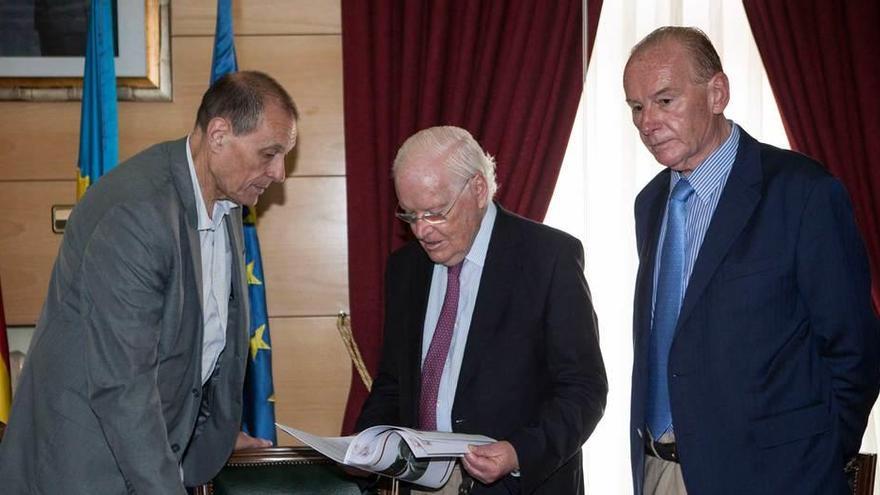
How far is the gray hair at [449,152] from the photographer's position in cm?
261

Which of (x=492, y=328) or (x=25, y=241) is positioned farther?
(x=25, y=241)

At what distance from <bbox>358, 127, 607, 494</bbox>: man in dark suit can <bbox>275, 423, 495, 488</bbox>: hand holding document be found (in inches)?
7.9

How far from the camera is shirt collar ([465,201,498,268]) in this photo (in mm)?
2709

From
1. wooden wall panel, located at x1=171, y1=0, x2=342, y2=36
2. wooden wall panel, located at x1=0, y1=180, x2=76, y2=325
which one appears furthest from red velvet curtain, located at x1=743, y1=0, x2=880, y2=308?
wooden wall panel, located at x1=0, y1=180, x2=76, y2=325

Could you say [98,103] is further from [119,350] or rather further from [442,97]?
[119,350]

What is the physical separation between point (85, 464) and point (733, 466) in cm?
155

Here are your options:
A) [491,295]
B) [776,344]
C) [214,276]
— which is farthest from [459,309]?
[776,344]

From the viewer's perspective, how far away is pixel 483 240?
2.73 metres

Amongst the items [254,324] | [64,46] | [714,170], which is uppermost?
[64,46]

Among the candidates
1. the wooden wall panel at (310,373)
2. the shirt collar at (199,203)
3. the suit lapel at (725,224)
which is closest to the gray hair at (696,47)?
the suit lapel at (725,224)

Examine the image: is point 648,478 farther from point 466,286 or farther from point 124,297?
point 124,297

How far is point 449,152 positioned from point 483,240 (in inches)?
10.9

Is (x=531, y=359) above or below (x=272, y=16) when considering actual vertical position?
below

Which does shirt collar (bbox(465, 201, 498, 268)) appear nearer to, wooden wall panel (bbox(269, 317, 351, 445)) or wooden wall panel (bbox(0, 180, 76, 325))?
wooden wall panel (bbox(269, 317, 351, 445))
